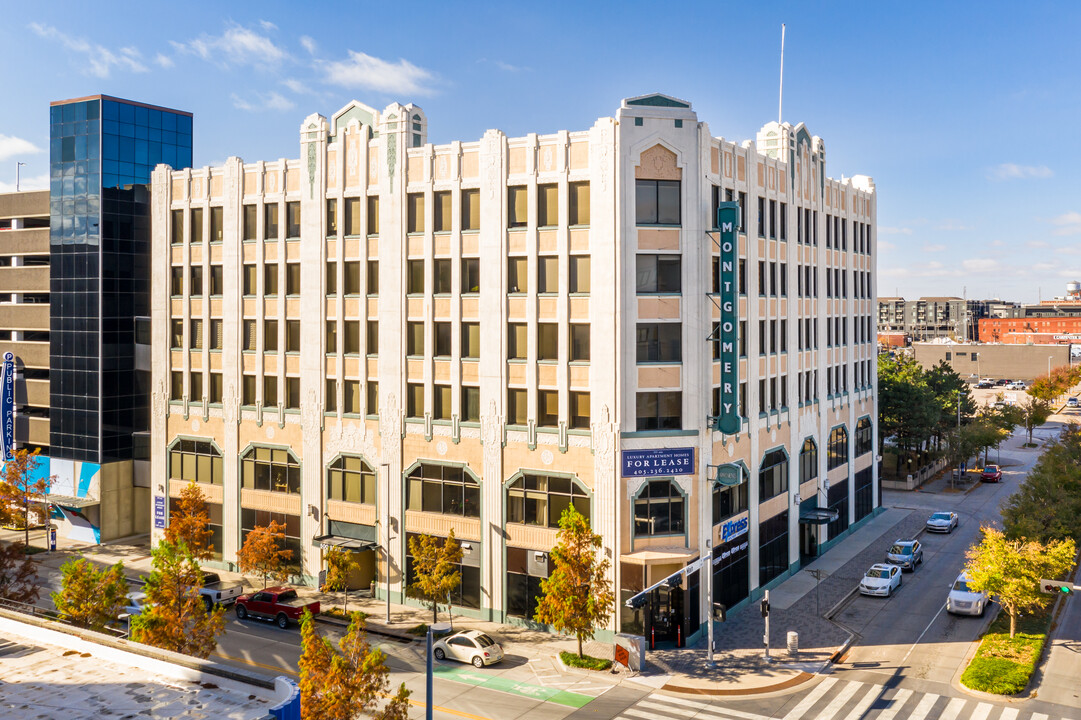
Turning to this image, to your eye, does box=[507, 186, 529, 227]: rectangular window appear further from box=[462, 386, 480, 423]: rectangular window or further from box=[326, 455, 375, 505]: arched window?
box=[326, 455, 375, 505]: arched window

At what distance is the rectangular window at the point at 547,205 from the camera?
1779 inches

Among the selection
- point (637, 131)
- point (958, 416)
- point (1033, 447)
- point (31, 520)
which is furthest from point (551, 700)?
point (1033, 447)

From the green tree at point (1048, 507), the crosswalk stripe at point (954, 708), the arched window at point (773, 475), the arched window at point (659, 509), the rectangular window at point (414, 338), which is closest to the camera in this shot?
the crosswalk stripe at point (954, 708)

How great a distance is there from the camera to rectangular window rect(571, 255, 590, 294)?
4441 centimetres

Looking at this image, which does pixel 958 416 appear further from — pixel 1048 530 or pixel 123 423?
pixel 123 423

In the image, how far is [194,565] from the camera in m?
34.3

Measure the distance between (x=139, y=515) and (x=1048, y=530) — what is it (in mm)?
61542

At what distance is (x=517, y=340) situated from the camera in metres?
46.4

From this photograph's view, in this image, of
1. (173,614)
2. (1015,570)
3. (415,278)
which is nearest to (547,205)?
(415,278)

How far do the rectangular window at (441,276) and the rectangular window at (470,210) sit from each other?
2381 mm

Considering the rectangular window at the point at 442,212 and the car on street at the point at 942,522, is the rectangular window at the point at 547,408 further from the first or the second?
the car on street at the point at 942,522

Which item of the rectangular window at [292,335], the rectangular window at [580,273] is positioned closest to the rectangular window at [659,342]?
→ the rectangular window at [580,273]

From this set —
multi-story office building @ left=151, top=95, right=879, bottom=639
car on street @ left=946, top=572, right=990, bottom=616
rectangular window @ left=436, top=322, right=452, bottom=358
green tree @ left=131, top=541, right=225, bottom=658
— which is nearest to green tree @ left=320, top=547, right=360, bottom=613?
multi-story office building @ left=151, top=95, right=879, bottom=639

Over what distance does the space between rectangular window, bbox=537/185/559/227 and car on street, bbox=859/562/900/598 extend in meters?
28.7
